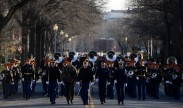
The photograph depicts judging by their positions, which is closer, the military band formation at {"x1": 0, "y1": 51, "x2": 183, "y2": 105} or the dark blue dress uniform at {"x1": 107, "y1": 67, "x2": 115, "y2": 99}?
the military band formation at {"x1": 0, "y1": 51, "x2": 183, "y2": 105}

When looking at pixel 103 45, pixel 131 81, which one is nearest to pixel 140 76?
pixel 131 81

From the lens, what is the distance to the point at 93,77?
83.5 ft

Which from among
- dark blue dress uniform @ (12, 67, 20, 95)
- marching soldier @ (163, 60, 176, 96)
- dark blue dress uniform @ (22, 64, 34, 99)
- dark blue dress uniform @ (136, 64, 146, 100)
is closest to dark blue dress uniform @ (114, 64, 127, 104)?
dark blue dress uniform @ (136, 64, 146, 100)

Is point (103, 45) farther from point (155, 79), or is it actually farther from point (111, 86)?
point (111, 86)

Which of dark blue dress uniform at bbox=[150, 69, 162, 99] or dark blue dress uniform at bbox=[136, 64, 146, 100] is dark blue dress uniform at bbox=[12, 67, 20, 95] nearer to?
dark blue dress uniform at bbox=[136, 64, 146, 100]

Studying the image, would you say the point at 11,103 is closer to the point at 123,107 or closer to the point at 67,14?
the point at 123,107

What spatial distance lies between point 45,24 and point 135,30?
11870 mm

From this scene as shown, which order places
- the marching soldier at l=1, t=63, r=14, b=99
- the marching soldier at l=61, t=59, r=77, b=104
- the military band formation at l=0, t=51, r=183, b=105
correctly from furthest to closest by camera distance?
the marching soldier at l=1, t=63, r=14, b=99 < the marching soldier at l=61, t=59, r=77, b=104 < the military band formation at l=0, t=51, r=183, b=105

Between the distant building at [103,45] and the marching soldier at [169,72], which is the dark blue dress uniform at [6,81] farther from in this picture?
the distant building at [103,45]

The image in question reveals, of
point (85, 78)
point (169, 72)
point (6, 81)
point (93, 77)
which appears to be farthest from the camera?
point (169, 72)

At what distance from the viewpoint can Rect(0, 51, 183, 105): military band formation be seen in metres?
25.3

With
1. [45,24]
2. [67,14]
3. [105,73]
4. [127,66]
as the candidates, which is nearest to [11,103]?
[105,73]

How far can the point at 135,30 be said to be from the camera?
66.5m

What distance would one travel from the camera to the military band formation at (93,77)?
2527 cm
